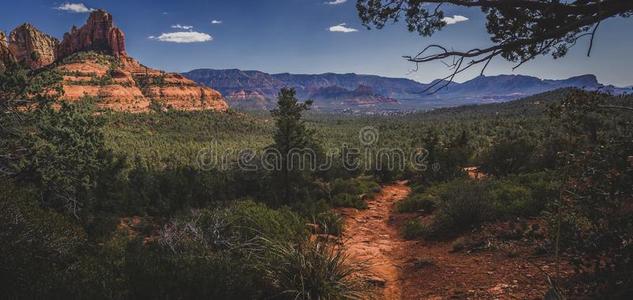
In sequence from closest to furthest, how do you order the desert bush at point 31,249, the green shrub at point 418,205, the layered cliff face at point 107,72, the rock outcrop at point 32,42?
the desert bush at point 31,249
the green shrub at point 418,205
the layered cliff face at point 107,72
the rock outcrop at point 32,42

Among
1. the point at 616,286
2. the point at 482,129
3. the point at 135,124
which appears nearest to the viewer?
the point at 616,286

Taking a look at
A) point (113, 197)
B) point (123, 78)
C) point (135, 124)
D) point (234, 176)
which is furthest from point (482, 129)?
point (123, 78)

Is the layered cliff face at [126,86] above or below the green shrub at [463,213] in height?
above

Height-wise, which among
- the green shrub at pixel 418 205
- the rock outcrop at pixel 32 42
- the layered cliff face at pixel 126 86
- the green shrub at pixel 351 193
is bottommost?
the green shrub at pixel 351 193

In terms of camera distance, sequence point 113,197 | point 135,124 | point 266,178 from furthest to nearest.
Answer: point 135,124
point 266,178
point 113,197

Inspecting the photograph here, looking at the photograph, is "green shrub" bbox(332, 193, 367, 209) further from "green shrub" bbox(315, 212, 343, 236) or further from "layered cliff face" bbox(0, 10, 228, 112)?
"layered cliff face" bbox(0, 10, 228, 112)

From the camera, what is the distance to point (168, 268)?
15.4 ft

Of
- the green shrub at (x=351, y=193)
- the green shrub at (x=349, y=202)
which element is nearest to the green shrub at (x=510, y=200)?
the green shrub at (x=349, y=202)

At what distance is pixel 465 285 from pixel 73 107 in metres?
11.8

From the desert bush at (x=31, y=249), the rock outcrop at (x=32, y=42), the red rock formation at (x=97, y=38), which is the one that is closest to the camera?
the desert bush at (x=31, y=249)

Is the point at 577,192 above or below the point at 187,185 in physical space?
above

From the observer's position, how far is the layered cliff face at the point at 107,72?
9719 centimetres

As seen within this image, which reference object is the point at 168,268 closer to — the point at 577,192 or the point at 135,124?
the point at 577,192

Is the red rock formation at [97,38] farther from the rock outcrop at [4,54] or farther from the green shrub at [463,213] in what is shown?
the green shrub at [463,213]
